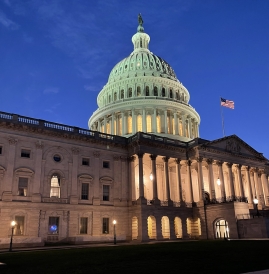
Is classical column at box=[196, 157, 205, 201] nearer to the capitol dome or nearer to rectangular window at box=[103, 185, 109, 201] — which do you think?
rectangular window at box=[103, 185, 109, 201]

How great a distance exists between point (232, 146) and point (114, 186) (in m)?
25.4

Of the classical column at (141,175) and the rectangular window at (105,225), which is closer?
the rectangular window at (105,225)

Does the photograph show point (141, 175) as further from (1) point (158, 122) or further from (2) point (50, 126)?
(1) point (158, 122)

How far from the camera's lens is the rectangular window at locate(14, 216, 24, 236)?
39531mm

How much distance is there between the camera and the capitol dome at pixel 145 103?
73.4 meters

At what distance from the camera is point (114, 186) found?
1971 inches

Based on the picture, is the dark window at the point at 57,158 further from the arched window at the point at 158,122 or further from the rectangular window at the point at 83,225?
the arched window at the point at 158,122

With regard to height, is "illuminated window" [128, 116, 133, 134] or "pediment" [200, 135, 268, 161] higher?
"illuminated window" [128, 116, 133, 134]

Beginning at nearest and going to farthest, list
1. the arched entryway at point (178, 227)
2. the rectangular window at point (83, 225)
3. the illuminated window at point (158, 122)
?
the rectangular window at point (83, 225), the arched entryway at point (178, 227), the illuminated window at point (158, 122)

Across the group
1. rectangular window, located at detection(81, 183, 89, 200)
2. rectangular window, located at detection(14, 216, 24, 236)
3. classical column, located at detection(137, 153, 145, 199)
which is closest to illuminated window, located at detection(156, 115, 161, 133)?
classical column, located at detection(137, 153, 145, 199)

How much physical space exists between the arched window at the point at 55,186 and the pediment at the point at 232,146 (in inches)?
1005

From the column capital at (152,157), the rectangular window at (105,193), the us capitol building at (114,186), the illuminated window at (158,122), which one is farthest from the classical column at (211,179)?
the illuminated window at (158,122)

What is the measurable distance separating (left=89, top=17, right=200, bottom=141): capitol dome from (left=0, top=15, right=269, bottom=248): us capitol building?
16.6 m

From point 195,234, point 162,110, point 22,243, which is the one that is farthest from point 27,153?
point 162,110
